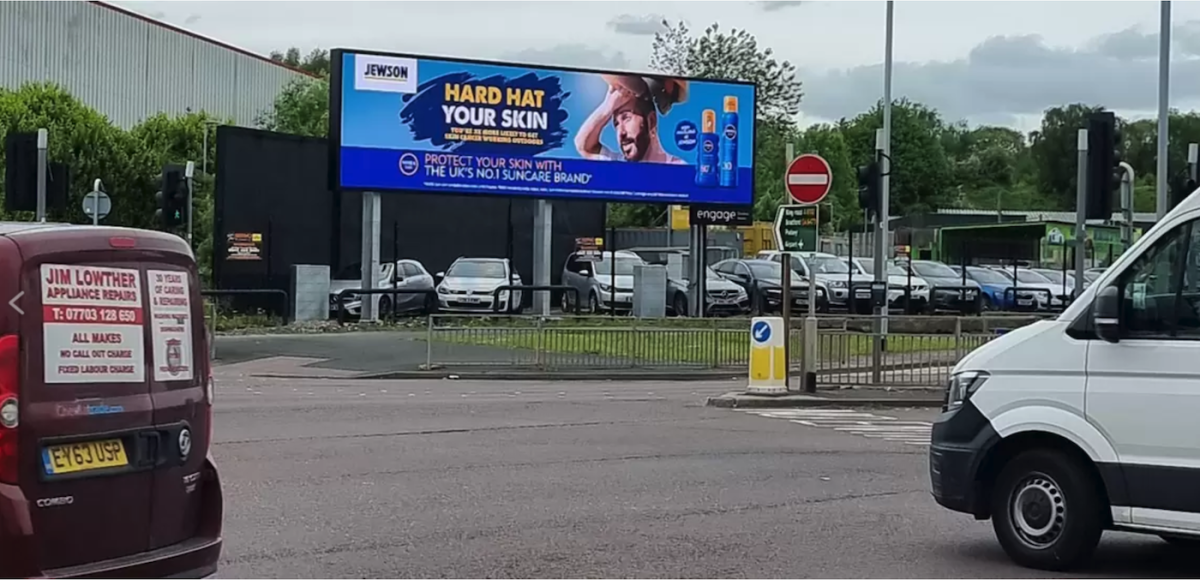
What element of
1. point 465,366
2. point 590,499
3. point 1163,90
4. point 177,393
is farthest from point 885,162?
point 177,393

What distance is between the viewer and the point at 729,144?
3881cm

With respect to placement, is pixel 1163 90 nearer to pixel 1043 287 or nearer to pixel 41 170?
pixel 41 170

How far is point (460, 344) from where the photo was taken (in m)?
25.8

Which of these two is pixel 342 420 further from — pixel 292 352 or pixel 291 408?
pixel 292 352

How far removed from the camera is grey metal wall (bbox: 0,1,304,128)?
2445 inches

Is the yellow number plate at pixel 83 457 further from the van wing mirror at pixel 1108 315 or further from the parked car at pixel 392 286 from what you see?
the parked car at pixel 392 286

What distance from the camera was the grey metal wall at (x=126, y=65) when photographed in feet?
204

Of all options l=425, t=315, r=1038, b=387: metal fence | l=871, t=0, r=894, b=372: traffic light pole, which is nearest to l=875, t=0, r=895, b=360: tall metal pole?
l=871, t=0, r=894, b=372: traffic light pole

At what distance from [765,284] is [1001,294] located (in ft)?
25.9

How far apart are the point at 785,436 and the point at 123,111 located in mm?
59433

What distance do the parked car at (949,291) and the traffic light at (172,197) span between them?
69.5 feet

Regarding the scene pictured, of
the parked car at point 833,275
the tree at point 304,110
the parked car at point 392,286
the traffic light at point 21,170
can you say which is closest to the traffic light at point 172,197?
the traffic light at point 21,170

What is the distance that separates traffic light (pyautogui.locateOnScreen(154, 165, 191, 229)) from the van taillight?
2184 centimetres

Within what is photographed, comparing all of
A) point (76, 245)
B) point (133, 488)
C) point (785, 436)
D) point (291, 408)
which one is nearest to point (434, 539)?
point (133, 488)
